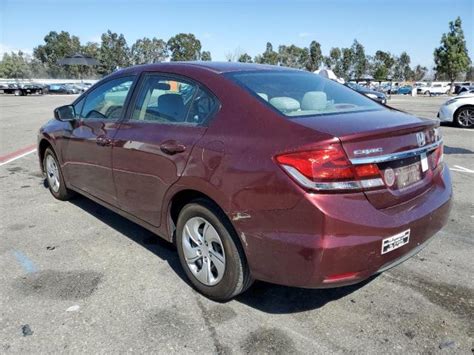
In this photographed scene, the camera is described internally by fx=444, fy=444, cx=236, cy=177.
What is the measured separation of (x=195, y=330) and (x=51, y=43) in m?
123

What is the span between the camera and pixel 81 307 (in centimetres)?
309

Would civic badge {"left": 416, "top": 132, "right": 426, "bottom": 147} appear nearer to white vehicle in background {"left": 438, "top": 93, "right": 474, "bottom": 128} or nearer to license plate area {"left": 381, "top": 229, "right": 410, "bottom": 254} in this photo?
license plate area {"left": 381, "top": 229, "right": 410, "bottom": 254}

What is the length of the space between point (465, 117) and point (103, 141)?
12.3 m

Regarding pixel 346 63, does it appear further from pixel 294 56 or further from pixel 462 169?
pixel 462 169

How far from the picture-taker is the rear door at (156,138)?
3.15 meters

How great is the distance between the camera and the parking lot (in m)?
2.69

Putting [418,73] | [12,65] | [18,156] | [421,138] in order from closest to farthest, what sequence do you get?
[421,138] → [18,156] → [12,65] → [418,73]

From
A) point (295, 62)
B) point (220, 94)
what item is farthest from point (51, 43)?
point (220, 94)

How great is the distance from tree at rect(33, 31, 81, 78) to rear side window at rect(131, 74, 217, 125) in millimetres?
79089

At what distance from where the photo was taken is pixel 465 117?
523 inches

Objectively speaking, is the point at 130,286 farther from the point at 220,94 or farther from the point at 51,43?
the point at 51,43

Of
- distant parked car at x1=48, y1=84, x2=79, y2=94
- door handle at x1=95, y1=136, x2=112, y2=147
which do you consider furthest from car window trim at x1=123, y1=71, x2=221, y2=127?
distant parked car at x1=48, y1=84, x2=79, y2=94

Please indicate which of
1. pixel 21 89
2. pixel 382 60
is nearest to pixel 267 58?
pixel 382 60

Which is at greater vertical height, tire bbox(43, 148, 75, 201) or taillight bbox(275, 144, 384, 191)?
taillight bbox(275, 144, 384, 191)
